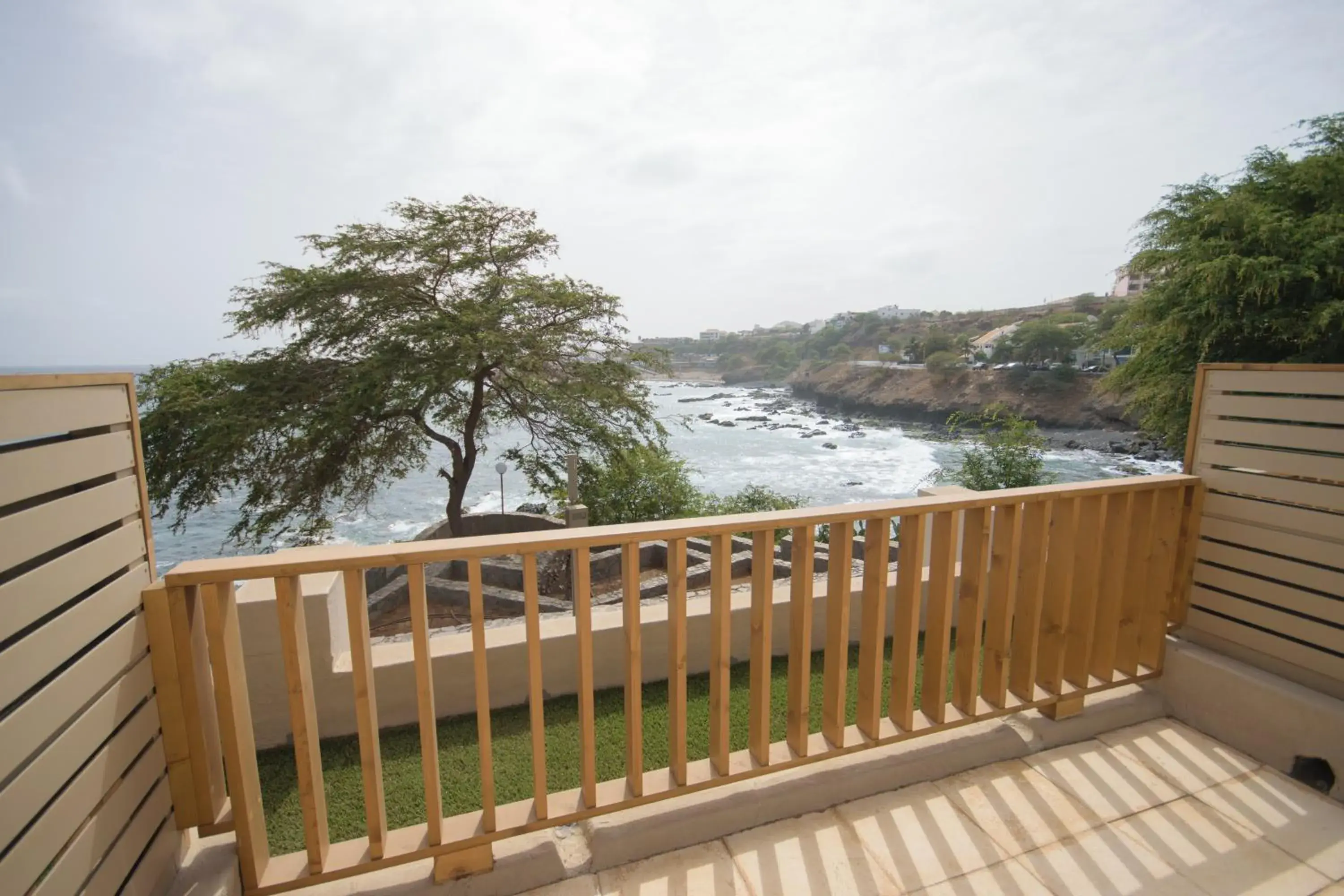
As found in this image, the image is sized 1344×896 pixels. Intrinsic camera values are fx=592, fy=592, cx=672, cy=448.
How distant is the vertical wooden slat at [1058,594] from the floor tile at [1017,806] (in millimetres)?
330

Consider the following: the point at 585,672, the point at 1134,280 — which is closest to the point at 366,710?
the point at 585,672

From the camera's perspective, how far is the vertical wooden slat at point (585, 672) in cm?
142

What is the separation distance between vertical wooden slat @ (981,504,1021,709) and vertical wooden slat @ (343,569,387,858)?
1748 mm

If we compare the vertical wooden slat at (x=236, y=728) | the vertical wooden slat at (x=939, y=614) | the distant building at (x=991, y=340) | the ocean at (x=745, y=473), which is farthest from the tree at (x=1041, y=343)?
the vertical wooden slat at (x=236, y=728)

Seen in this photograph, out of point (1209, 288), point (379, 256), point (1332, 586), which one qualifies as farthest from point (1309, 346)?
point (379, 256)

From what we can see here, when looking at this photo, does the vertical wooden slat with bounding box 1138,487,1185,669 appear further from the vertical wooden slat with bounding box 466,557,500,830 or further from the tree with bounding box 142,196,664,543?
the tree with bounding box 142,196,664,543

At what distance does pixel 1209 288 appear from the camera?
619 centimetres

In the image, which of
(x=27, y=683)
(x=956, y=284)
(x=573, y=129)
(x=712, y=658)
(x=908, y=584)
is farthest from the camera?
(x=956, y=284)

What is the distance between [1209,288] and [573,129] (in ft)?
26.8

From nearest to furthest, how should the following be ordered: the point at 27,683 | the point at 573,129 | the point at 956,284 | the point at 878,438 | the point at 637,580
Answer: the point at 27,683
the point at 637,580
the point at 573,129
the point at 878,438
the point at 956,284

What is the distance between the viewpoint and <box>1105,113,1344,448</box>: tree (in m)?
5.71

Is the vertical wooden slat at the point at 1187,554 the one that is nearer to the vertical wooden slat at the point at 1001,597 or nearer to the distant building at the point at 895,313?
the vertical wooden slat at the point at 1001,597

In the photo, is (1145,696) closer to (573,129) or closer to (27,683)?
(27,683)

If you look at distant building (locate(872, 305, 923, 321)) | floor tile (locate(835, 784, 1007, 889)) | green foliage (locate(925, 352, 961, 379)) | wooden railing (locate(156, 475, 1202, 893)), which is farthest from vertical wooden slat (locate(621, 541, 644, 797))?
distant building (locate(872, 305, 923, 321))
